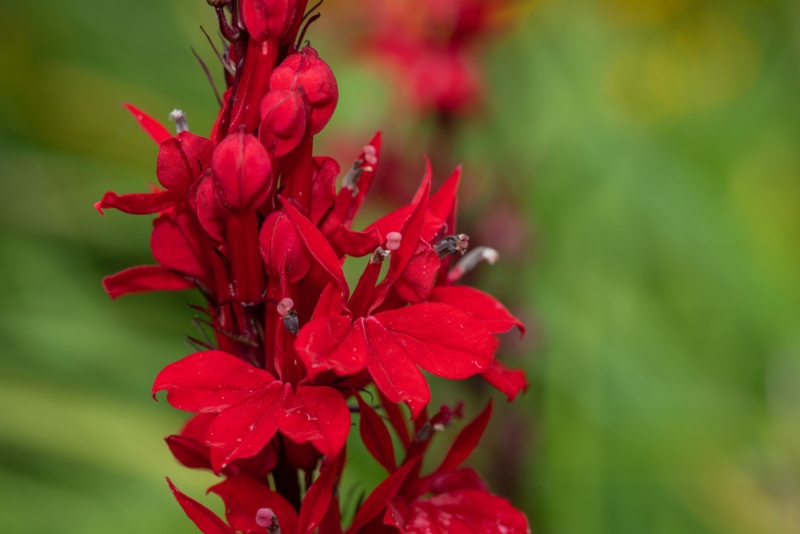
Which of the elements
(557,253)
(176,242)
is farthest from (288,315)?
(557,253)

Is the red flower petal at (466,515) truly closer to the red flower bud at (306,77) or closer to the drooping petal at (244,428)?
the drooping petal at (244,428)

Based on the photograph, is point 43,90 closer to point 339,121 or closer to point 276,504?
point 339,121

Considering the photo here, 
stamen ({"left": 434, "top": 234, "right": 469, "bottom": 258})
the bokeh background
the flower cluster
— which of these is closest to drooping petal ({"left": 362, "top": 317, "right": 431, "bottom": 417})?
the flower cluster

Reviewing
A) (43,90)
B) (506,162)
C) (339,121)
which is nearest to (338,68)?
(339,121)

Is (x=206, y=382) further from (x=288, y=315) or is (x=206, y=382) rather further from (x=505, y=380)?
(x=505, y=380)

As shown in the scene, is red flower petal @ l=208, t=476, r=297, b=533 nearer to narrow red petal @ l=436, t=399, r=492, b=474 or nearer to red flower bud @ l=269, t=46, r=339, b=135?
narrow red petal @ l=436, t=399, r=492, b=474

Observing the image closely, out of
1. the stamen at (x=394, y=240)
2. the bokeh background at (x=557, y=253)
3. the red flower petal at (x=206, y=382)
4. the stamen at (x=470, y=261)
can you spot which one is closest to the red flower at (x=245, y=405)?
the red flower petal at (x=206, y=382)
